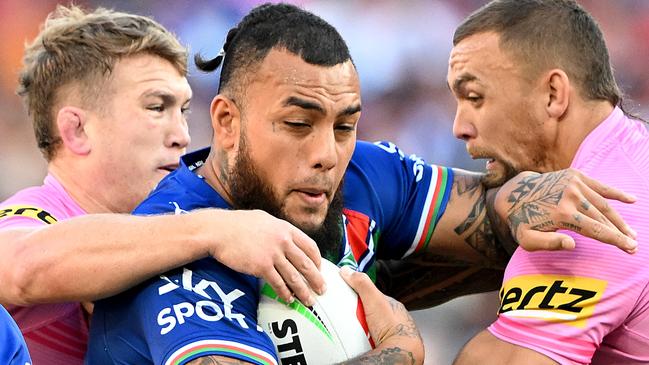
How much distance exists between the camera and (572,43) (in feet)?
11.8

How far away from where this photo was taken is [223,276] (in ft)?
9.88

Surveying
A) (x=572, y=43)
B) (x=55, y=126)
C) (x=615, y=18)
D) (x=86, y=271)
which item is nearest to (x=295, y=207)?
(x=86, y=271)

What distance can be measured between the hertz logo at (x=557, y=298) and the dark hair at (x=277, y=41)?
0.98 m

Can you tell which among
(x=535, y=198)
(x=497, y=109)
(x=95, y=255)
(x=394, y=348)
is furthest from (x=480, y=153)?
(x=95, y=255)

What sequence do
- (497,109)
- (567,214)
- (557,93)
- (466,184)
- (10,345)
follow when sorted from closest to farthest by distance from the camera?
(10,345) → (567,214) → (557,93) → (497,109) → (466,184)

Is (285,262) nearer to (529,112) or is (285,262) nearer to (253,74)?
(253,74)

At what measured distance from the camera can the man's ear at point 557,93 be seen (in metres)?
3.52

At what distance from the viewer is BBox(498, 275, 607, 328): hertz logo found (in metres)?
3.09

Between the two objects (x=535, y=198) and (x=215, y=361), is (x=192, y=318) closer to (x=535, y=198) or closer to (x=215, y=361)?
(x=215, y=361)

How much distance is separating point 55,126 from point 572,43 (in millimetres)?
2224

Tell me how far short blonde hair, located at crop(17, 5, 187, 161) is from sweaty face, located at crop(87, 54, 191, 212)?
2.5 inches

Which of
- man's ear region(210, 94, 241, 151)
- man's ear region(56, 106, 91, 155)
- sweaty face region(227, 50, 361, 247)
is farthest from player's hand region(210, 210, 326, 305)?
man's ear region(56, 106, 91, 155)

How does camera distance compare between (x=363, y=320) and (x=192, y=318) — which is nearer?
(x=192, y=318)

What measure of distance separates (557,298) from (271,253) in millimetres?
940
